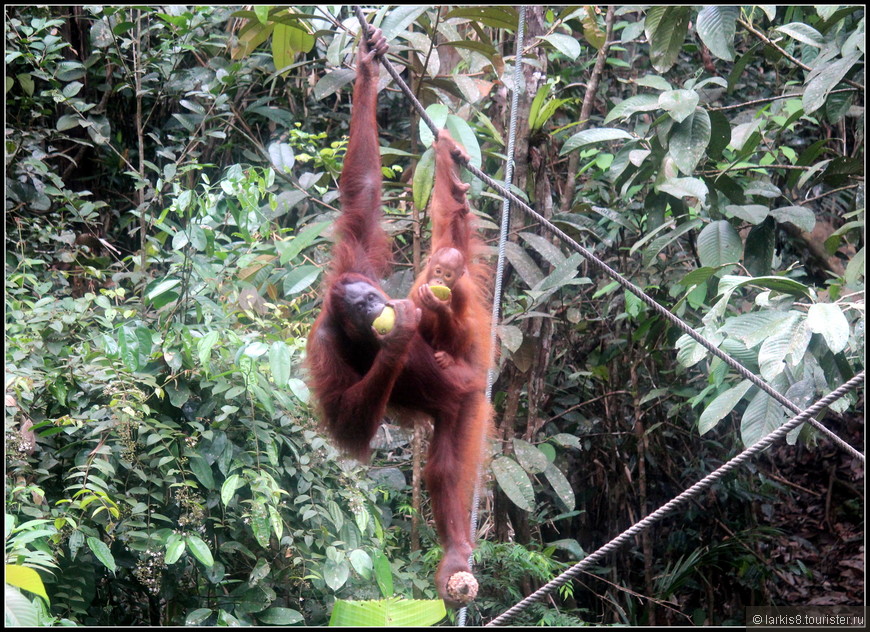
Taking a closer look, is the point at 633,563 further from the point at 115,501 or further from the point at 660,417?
the point at 115,501

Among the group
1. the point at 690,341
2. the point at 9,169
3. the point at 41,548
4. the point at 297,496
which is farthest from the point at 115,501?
the point at 9,169

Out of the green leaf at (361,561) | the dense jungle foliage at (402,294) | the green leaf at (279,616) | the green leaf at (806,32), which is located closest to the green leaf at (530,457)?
the dense jungle foliage at (402,294)

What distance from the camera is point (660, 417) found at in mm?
4637

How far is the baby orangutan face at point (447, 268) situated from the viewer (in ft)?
8.49

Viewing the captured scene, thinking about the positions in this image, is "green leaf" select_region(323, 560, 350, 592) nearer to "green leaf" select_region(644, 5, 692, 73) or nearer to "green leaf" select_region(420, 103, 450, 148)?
"green leaf" select_region(420, 103, 450, 148)

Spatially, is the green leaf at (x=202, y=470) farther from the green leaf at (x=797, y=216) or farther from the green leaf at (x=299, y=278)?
the green leaf at (x=797, y=216)

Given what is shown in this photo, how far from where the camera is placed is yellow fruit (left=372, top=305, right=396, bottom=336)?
2260 mm

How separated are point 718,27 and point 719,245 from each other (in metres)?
0.86

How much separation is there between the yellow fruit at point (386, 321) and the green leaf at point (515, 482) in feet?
4.53

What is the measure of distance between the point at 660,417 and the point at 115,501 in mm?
3022

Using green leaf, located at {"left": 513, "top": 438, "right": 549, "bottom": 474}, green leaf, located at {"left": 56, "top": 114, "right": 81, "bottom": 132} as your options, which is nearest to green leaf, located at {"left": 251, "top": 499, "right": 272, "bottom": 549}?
green leaf, located at {"left": 513, "top": 438, "right": 549, "bottom": 474}

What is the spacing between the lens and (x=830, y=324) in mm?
2223

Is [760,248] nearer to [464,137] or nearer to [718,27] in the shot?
[718,27]

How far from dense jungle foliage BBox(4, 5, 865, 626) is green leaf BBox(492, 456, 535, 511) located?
0.01m
